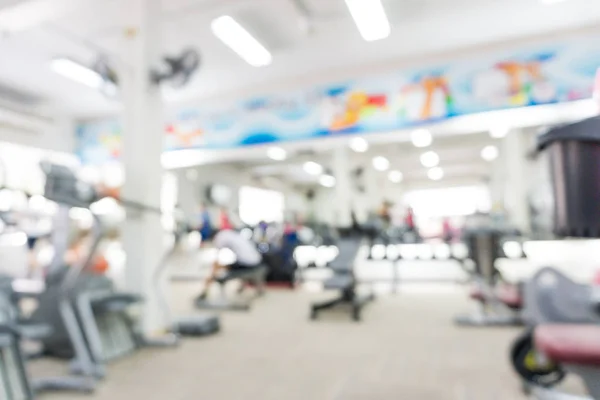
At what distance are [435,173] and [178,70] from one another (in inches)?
474

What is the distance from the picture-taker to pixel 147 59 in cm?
371

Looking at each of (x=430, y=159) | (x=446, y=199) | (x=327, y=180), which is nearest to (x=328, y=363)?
(x=327, y=180)

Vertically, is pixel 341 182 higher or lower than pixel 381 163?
lower

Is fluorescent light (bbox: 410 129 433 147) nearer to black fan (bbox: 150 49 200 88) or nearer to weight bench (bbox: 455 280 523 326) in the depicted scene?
weight bench (bbox: 455 280 523 326)

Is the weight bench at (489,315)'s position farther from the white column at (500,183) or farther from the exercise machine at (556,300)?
the white column at (500,183)

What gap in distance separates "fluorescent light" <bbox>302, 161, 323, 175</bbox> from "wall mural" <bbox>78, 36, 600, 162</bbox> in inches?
69.4

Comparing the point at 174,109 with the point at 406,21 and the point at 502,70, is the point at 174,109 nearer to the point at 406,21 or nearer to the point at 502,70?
the point at 406,21

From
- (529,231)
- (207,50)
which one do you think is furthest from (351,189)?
(207,50)

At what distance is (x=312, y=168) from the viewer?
962 cm

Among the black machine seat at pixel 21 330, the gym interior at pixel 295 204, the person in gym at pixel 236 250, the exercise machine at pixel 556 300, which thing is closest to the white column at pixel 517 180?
the gym interior at pixel 295 204

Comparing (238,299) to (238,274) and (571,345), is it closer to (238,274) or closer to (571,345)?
(238,274)

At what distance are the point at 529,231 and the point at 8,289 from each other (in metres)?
6.47

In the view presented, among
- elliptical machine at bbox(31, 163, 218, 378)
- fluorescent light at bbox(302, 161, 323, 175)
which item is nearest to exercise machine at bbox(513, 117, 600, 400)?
elliptical machine at bbox(31, 163, 218, 378)

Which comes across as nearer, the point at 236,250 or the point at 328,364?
the point at 328,364
